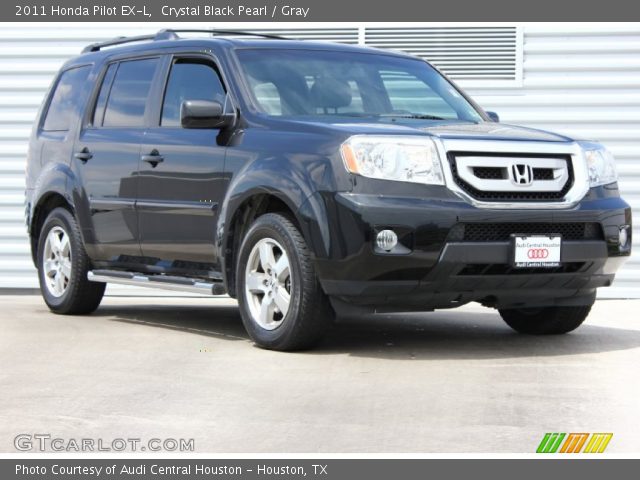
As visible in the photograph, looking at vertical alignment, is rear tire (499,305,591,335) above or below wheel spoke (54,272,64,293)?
above

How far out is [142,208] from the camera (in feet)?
31.1

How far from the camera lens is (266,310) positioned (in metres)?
8.21

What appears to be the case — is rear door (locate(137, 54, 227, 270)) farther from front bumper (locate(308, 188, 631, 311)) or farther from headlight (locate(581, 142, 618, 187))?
headlight (locate(581, 142, 618, 187))

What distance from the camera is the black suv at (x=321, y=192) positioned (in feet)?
25.2

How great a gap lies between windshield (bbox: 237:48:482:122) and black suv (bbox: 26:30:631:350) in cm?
1

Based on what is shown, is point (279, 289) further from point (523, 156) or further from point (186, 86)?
point (186, 86)

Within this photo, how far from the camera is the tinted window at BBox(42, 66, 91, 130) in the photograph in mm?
10746

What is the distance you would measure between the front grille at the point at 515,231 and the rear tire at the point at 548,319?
0.84 meters

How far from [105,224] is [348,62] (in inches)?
83.2

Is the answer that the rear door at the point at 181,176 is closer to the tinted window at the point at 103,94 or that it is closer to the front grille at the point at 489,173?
the tinted window at the point at 103,94

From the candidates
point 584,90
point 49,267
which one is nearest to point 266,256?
point 49,267

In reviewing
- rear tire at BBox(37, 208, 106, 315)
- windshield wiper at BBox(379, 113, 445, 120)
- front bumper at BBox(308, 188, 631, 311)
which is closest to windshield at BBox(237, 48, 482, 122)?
windshield wiper at BBox(379, 113, 445, 120)

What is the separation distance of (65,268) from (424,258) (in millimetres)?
3879

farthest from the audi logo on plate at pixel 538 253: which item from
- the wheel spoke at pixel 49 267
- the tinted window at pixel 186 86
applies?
the wheel spoke at pixel 49 267
